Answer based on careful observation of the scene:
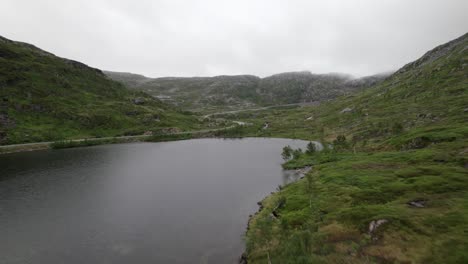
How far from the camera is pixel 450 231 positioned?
50.1 metres

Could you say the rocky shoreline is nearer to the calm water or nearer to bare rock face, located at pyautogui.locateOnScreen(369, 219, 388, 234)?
the calm water

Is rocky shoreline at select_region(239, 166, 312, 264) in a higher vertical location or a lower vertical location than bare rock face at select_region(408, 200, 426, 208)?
lower

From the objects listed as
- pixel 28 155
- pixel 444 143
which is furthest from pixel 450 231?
pixel 28 155

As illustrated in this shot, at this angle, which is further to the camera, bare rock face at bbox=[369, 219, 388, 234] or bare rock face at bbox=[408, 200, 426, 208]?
bare rock face at bbox=[408, 200, 426, 208]

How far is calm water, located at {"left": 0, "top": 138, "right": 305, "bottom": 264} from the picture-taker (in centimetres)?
6362

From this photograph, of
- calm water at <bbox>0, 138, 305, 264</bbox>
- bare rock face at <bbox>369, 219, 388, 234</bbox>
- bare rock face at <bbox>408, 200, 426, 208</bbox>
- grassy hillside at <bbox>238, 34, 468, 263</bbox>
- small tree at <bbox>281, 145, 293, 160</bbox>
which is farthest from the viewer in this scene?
small tree at <bbox>281, 145, 293, 160</bbox>

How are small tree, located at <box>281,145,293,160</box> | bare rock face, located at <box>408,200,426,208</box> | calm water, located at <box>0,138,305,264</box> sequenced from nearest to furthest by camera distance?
1. calm water, located at <box>0,138,305,264</box>
2. bare rock face, located at <box>408,200,426,208</box>
3. small tree, located at <box>281,145,293,160</box>

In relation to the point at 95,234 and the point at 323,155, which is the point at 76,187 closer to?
the point at 95,234

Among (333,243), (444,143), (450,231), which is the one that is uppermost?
(444,143)

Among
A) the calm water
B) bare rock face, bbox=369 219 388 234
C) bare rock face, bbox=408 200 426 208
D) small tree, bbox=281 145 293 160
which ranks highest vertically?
small tree, bbox=281 145 293 160

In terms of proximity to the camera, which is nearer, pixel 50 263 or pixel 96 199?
pixel 50 263

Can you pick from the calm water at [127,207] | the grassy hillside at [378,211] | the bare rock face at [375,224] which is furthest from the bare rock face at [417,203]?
the calm water at [127,207]

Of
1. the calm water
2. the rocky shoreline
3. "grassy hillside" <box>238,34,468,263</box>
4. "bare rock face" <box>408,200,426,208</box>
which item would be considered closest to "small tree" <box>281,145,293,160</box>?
the calm water

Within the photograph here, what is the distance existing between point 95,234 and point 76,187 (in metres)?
48.0
